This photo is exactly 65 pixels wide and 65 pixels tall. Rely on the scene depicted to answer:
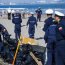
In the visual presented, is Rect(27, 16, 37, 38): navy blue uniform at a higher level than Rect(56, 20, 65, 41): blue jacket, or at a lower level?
lower

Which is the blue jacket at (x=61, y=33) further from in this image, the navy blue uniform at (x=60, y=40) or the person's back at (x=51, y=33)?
the person's back at (x=51, y=33)

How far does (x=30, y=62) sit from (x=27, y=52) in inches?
22.7

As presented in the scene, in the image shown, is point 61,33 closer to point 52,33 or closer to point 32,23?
point 52,33

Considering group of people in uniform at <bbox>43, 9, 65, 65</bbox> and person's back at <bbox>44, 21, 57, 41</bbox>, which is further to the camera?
person's back at <bbox>44, 21, 57, 41</bbox>

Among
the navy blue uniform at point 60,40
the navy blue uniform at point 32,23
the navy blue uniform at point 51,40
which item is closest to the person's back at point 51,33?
the navy blue uniform at point 51,40

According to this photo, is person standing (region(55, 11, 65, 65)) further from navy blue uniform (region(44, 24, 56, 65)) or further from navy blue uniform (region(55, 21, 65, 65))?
navy blue uniform (region(44, 24, 56, 65))

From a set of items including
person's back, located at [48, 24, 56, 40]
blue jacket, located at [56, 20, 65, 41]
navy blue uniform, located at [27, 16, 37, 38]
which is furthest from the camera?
navy blue uniform, located at [27, 16, 37, 38]

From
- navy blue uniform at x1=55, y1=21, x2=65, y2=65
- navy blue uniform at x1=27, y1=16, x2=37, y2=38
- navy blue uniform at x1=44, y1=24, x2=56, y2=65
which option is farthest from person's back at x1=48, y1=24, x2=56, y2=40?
navy blue uniform at x1=27, y1=16, x2=37, y2=38

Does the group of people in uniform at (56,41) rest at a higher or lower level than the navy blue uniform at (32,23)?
higher

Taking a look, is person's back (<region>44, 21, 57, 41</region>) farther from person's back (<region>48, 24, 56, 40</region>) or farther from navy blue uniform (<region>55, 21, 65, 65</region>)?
navy blue uniform (<region>55, 21, 65, 65</region>)

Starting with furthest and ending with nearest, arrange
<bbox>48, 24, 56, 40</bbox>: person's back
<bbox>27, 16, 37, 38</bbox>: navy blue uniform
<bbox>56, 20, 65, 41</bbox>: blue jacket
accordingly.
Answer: <bbox>27, 16, 37, 38</bbox>: navy blue uniform
<bbox>48, 24, 56, 40</bbox>: person's back
<bbox>56, 20, 65, 41</bbox>: blue jacket

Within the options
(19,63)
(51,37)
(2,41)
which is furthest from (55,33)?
(2,41)

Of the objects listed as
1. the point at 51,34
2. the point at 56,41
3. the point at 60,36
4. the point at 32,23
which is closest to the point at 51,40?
the point at 51,34

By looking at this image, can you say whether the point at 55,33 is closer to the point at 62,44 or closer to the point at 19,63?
the point at 62,44
